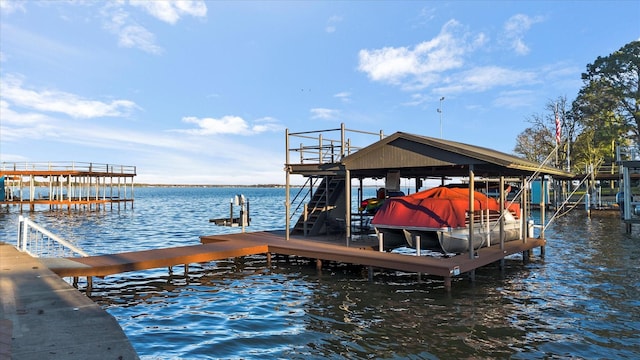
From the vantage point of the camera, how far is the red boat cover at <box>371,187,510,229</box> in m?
15.3

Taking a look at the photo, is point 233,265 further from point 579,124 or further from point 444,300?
point 579,124

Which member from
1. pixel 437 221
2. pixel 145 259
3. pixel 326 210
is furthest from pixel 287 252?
pixel 437 221

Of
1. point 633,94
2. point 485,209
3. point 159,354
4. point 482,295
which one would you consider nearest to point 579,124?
point 633,94

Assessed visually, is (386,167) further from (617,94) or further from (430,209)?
(617,94)

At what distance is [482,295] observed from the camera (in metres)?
13.2

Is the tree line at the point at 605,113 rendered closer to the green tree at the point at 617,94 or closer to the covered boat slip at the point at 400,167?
the green tree at the point at 617,94

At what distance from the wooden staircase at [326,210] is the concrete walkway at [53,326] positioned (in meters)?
12.8

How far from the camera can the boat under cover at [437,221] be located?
602 inches

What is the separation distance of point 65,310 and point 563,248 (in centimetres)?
2269

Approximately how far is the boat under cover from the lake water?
4.21 feet

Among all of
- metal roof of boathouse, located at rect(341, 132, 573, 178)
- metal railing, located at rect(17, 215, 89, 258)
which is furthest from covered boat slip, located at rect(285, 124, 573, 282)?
metal railing, located at rect(17, 215, 89, 258)

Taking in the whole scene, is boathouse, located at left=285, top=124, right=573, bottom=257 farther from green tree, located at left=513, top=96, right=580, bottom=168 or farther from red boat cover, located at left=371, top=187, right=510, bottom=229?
green tree, located at left=513, top=96, right=580, bottom=168

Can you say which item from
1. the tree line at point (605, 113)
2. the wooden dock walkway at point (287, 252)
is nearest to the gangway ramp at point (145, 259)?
the wooden dock walkway at point (287, 252)

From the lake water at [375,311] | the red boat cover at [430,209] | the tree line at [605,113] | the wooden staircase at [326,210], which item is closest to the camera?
the lake water at [375,311]
